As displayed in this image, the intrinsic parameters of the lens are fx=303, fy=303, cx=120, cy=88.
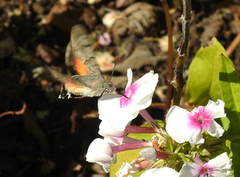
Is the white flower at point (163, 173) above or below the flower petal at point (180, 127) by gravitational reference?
below

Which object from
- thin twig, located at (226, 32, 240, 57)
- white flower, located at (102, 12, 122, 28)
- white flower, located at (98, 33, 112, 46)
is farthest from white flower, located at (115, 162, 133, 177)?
white flower, located at (102, 12, 122, 28)

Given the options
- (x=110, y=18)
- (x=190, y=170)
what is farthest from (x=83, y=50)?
(x=110, y=18)

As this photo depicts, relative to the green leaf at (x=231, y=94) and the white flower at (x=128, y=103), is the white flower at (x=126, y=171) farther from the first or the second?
the green leaf at (x=231, y=94)

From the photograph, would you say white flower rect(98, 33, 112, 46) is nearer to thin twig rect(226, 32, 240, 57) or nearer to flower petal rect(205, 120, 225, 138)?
thin twig rect(226, 32, 240, 57)

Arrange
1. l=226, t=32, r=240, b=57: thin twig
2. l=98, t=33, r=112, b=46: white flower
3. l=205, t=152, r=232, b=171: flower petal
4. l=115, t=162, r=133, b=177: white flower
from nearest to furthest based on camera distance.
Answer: l=205, t=152, r=232, b=171: flower petal, l=115, t=162, r=133, b=177: white flower, l=226, t=32, r=240, b=57: thin twig, l=98, t=33, r=112, b=46: white flower

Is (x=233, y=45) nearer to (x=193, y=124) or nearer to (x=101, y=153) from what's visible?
(x=193, y=124)

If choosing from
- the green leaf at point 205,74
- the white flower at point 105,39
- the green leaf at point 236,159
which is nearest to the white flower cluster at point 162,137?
the green leaf at point 236,159
